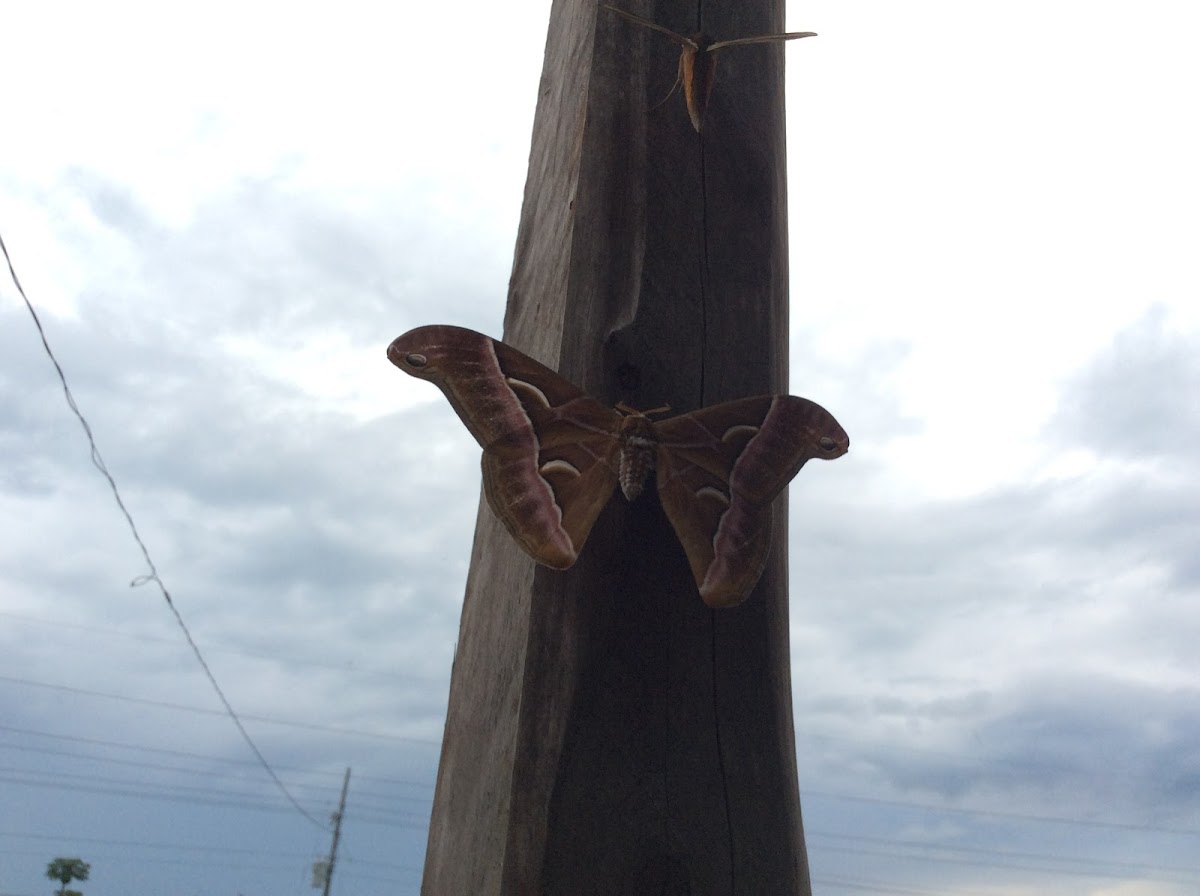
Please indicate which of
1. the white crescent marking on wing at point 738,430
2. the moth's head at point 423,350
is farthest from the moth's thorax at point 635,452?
the moth's head at point 423,350

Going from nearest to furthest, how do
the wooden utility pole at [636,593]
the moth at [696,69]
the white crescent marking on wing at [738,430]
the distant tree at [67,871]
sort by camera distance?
the wooden utility pole at [636,593]
the white crescent marking on wing at [738,430]
the moth at [696,69]
the distant tree at [67,871]

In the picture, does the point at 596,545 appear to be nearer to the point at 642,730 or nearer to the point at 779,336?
the point at 642,730

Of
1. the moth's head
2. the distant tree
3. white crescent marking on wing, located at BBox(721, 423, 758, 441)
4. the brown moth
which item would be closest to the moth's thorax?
the brown moth

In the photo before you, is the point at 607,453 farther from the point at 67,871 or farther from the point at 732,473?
the point at 67,871

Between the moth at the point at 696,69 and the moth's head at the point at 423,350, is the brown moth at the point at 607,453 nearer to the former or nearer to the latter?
the moth's head at the point at 423,350

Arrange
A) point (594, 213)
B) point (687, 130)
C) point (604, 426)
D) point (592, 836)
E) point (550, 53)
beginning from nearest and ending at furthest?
point (592, 836) < point (604, 426) < point (594, 213) < point (687, 130) < point (550, 53)

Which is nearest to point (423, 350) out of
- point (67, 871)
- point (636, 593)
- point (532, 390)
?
point (532, 390)

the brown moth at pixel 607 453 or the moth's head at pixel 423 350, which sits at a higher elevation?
the moth's head at pixel 423 350

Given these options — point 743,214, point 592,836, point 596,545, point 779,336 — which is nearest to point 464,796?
point 592,836
